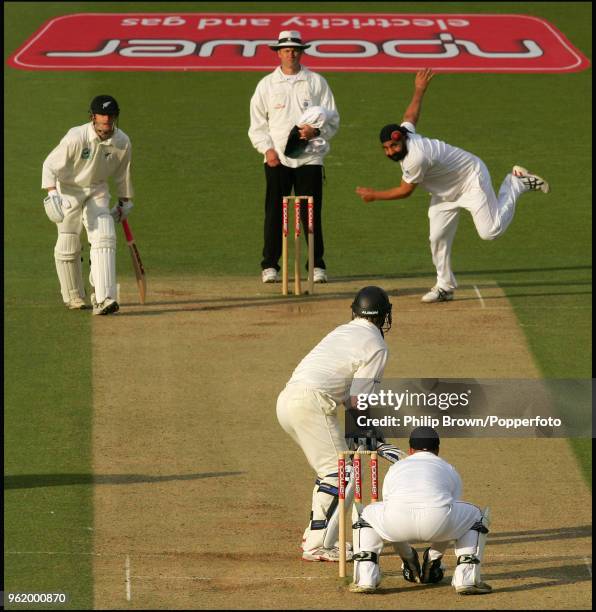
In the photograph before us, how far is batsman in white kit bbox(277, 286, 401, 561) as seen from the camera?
29.6 ft

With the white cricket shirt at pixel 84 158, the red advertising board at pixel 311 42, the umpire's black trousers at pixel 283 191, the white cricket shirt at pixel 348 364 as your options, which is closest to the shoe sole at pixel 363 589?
the white cricket shirt at pixel 348 364

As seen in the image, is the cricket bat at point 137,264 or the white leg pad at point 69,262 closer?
the white leg pad at point 69,262

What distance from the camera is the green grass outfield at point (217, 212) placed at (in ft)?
35.4

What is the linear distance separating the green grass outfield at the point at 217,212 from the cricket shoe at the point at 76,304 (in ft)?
0.60

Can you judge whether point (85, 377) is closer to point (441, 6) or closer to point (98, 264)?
point (98, 264)

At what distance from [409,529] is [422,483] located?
0.25 meters

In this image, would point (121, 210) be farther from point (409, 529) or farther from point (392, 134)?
point (409, 529)

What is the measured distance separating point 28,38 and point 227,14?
2.99 m

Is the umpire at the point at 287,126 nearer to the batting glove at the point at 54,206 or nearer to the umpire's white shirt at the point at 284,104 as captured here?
the umpire's white shirt at the point at 284,104

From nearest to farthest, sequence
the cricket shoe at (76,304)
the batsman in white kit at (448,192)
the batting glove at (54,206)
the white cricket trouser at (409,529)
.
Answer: the white cricket trouser at (409,529) → the batting glove at (54,206) → the batsman in white kit at (448,192) → the cricket shoe at (76,304)

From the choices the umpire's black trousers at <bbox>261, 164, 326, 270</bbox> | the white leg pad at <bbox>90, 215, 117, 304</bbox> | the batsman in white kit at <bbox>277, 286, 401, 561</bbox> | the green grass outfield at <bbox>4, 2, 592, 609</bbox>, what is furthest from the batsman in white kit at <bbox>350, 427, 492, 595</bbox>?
the umpire's black trousers at <bbox>261, 164, 326, 270</bbox>

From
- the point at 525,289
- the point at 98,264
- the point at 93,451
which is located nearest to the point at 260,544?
the point at 93,451

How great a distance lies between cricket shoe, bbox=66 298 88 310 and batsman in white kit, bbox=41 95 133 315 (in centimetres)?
16

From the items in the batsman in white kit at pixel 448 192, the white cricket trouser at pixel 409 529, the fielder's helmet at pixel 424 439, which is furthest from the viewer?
the batsman in white kit at pixel 448 192
